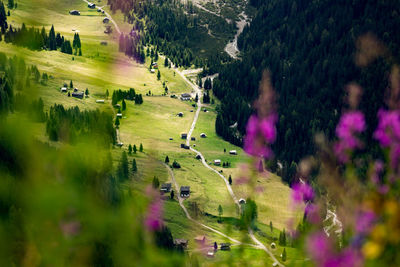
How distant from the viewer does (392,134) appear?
771 cm

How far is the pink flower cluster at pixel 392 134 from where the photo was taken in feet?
24.1

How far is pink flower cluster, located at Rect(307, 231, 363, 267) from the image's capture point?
643 centimetres

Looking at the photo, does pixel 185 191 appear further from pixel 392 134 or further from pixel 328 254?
pixel 328 254

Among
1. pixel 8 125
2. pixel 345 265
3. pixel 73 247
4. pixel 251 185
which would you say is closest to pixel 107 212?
pixel 73 247

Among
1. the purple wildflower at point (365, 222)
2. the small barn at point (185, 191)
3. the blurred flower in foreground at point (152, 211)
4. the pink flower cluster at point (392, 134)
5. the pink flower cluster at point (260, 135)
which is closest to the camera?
the purple wildflower at point (365, 222)

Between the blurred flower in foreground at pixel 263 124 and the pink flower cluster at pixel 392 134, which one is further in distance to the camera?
the blurred flower in foreground at pixel 263 124

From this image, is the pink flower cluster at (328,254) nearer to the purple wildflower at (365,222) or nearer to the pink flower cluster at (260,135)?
the purple wildflower at (365,222)

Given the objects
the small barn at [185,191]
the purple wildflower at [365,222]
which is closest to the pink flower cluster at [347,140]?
the purple wildflower at [365,222]

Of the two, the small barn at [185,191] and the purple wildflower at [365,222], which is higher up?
the purple wildflower at [365,222]

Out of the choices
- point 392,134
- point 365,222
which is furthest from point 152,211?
point 365,222

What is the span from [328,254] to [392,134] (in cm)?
187

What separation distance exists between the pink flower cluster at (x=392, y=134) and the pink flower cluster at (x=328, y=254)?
1.31 meters

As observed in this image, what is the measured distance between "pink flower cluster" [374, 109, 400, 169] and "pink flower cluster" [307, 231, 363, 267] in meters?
1.31

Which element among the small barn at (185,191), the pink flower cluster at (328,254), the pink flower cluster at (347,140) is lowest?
the small barn at (185,191)
